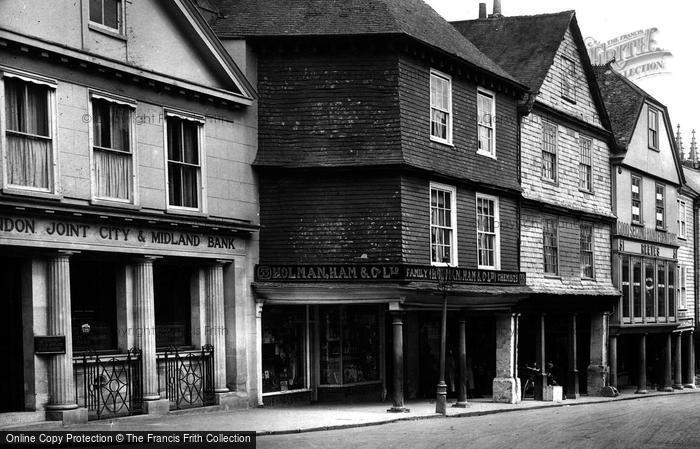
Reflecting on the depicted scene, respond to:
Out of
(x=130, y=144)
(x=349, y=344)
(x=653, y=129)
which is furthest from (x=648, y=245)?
(x=130, y=144)

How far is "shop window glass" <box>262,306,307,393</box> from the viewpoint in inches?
1080

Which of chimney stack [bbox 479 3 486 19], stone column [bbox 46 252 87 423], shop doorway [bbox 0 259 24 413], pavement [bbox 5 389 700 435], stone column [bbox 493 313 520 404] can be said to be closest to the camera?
shop doorway [bbox 0 259 24 413]

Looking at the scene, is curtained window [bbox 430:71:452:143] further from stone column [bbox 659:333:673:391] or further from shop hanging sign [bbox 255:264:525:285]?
stone column [bbox 659:333:673:391]

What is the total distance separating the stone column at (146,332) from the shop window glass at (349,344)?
23.5ft

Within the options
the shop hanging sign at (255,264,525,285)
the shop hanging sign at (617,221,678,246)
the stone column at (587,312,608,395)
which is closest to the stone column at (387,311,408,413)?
the shop hanging sign at (255,264,525,285)

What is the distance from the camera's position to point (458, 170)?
30297 millimetres

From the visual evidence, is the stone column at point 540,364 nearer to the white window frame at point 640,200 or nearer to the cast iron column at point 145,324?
the white window frame at point 640,200

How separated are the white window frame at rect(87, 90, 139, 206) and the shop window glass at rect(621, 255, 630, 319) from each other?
24500 mm

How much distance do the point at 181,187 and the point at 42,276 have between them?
15.4ft

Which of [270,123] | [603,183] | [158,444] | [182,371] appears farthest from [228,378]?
[603,183]

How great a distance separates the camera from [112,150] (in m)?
22.3

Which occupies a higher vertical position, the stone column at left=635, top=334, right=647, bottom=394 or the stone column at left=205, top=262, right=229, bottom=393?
the stone column at left=205, top=262, right=229, bottom=393

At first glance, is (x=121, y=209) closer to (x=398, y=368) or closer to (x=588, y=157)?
(x=398, y=368)

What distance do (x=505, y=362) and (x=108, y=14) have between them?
16.3 m
